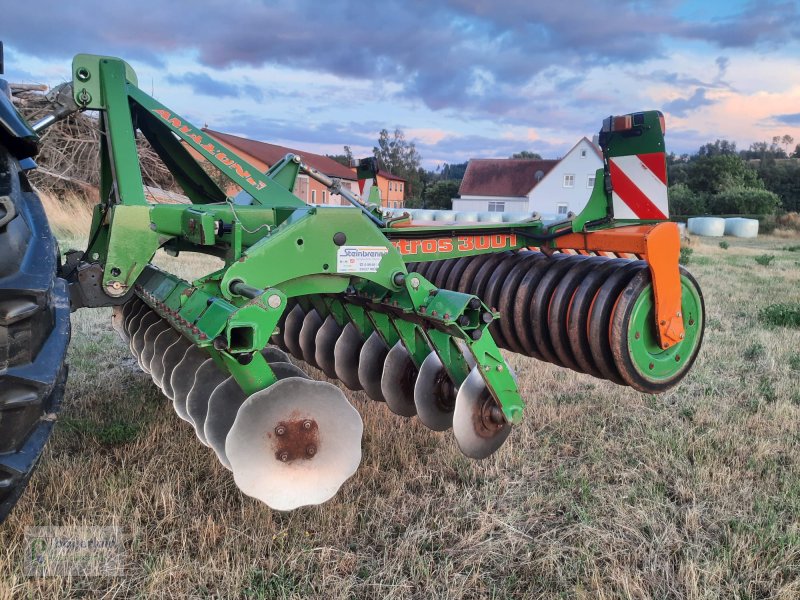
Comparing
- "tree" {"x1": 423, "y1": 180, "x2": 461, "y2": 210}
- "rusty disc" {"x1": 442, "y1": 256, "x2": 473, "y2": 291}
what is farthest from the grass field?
"tree" {"x1": 423, "y1": 180, "x2": 461, "y2": 210}

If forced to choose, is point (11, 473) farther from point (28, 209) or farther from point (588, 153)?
point (588, 153)

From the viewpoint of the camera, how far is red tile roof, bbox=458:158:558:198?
41.7 meters

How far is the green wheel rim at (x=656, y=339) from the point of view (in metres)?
3.10

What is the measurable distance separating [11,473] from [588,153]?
4081 cm

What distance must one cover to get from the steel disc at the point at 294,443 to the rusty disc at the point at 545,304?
157 cm

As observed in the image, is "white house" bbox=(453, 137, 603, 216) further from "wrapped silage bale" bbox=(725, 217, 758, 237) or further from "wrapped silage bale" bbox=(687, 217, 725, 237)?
"wrapped silage bale" bbox=(725, 217, 758, 237)

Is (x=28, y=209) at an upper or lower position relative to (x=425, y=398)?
upper

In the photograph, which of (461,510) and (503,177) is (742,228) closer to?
(503,177)

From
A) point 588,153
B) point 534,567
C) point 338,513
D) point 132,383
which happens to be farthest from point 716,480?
point 588,153

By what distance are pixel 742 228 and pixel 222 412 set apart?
106 ft

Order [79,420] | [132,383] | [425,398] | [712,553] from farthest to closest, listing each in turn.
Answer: [132,383] → [79,420] → [425,398] → [712,553]

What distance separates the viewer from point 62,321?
74.8 inches

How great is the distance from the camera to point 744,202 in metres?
37.9

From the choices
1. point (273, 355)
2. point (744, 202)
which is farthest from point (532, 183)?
point (273, 355)
